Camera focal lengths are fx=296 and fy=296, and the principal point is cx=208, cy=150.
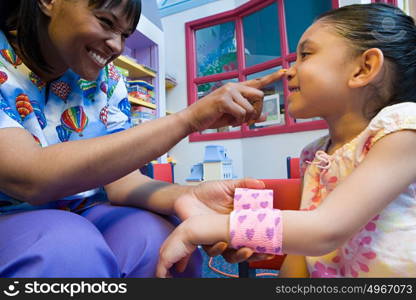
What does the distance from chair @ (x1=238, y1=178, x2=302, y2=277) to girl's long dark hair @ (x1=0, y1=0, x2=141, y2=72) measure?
634mm

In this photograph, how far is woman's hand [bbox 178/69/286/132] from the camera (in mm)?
619

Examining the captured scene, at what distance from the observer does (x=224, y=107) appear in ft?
2.02

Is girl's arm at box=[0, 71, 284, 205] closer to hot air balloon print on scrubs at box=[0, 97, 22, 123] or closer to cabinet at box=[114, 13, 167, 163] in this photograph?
hot air balloon print on scrubs at box=[0, 97, 22, 123]

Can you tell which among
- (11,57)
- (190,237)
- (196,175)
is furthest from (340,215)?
(196,175)

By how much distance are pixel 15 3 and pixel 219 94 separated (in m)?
0.51

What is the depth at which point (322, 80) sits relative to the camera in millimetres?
678

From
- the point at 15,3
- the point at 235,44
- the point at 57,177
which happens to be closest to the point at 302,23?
the point at 235,44

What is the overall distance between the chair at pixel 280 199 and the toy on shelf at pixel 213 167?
6.12ft

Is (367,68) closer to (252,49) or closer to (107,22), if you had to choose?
(107,22)

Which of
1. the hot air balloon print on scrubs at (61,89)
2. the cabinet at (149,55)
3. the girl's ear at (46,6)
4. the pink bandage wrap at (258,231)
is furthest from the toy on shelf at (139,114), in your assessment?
the pink bandage wrap at (258,231)

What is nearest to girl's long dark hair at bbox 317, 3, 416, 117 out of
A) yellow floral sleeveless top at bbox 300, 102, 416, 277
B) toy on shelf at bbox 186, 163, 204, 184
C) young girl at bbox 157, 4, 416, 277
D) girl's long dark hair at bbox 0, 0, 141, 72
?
young girl at bbox 157, 4, 416, 277

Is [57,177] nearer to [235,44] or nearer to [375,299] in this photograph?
[375,299]

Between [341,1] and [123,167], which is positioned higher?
[341,1]

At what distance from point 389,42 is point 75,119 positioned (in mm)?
755
